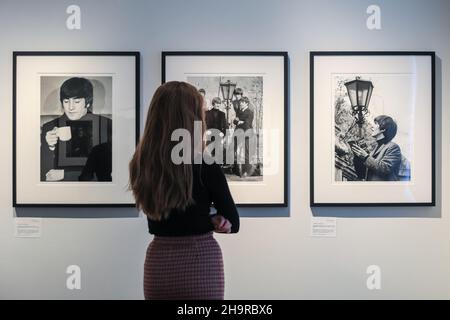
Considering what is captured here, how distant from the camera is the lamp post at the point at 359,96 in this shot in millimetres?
2039

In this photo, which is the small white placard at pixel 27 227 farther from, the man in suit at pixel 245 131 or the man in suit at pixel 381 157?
the man in suit at pixel 381 157

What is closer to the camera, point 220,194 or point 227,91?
point 220,194

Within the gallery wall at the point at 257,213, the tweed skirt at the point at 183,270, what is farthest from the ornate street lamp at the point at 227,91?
the tweed skirt at the point at 183,270

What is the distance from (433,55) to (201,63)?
1.01 metres

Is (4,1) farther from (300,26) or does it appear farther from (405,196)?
(405,196)

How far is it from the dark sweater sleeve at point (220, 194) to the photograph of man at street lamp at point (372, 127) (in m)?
0.75

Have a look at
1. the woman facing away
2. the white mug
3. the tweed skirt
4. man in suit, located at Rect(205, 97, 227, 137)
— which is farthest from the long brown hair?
the white mug

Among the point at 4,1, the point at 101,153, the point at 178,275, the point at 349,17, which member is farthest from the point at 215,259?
the point at 4,1

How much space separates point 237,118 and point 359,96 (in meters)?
0.54

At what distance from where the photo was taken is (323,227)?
2055 millimetres

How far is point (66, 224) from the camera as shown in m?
2.06

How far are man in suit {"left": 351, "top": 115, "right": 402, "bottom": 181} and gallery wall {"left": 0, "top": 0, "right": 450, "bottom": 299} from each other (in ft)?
0.52

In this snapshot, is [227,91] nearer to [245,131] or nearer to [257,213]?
[245,131]

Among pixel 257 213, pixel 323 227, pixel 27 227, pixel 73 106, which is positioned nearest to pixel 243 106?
pixel 257 213
